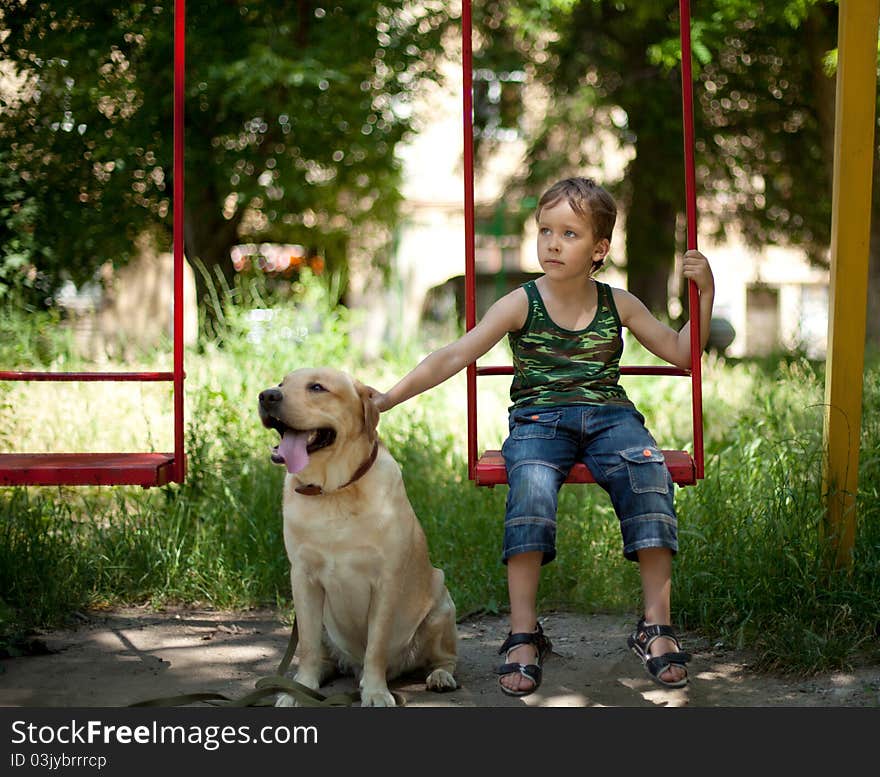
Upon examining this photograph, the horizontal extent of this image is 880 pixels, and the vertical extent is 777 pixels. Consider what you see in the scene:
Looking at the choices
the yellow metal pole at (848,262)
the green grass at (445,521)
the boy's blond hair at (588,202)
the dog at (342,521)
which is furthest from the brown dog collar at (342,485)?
the yellow metal pole at (848,262)

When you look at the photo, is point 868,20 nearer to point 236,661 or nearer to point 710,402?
point 236,661

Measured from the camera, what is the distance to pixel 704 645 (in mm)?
4258

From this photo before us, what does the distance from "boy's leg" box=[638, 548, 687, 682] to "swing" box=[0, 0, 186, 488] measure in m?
1.56

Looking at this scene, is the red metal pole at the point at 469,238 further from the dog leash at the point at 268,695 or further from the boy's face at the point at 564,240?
the dog leash at the point at 268,695

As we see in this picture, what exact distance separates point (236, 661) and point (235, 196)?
810cm

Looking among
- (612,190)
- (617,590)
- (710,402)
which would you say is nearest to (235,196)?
(612,190)

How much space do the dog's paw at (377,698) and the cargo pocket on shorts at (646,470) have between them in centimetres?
97

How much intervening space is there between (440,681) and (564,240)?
57.9 inches

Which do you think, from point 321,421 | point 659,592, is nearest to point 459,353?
point 321,421

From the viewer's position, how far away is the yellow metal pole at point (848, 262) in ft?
13.1

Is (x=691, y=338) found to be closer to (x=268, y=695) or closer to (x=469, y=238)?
(x=469, y=238)

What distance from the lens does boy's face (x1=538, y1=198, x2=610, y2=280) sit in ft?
12.2

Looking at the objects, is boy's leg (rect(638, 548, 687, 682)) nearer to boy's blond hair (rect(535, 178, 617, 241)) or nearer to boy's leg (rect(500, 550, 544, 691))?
boy's leg (rect(500, 550, 544, 691))

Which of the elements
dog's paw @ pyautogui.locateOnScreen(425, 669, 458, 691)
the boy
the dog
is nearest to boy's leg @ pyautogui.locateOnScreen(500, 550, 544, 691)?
the boy
